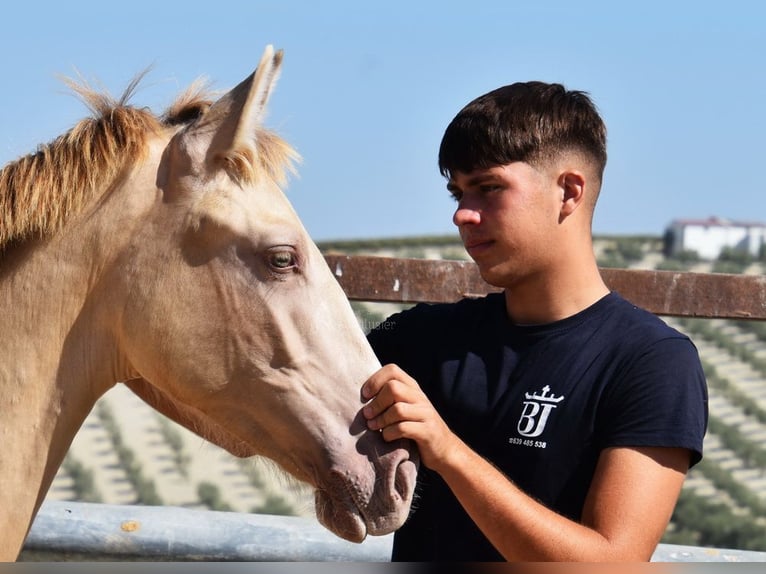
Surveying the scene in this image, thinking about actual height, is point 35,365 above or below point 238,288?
below

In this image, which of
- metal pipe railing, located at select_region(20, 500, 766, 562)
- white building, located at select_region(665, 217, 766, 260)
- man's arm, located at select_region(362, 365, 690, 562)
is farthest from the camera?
white building, located at select_region(665, 217, 766, 260)

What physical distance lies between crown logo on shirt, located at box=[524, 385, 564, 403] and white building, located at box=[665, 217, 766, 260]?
1986 cm

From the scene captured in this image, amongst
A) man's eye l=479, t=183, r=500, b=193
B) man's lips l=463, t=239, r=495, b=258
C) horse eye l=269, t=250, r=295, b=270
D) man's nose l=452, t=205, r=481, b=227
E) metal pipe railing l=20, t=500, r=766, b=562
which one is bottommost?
metal pipe railing l=20, t=500, r=766, b=562

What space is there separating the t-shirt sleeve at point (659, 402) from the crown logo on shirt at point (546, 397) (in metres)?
0.10

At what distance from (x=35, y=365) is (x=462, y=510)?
1.05 m

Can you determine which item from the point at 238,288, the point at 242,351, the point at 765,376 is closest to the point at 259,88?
the point at 238,288

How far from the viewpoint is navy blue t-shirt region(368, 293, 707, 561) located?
222 cm

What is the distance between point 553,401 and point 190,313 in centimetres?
86

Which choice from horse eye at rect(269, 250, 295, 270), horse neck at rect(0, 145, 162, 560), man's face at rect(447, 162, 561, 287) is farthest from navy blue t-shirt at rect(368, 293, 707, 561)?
horse neck at rect(0, 145, 162, 560)

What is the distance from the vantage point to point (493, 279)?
245 centimetres

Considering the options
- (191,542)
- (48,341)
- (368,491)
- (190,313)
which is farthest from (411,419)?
(191,542)

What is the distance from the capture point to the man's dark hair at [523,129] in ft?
7.94

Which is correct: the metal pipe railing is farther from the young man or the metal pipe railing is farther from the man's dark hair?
the man's dark hair

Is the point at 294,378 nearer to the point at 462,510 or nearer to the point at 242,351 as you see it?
the point at 242,351
